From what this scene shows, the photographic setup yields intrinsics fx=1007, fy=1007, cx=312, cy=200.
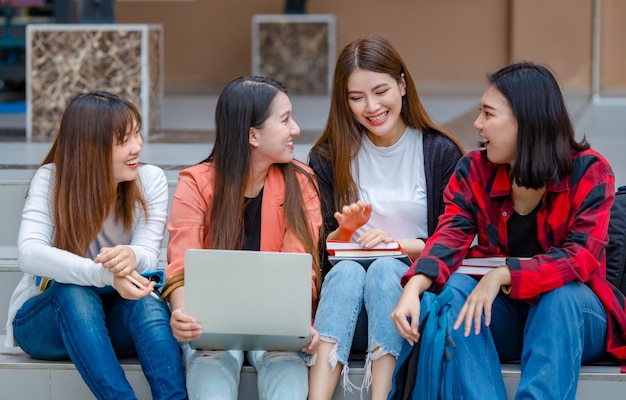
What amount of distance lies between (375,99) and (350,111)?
100mm

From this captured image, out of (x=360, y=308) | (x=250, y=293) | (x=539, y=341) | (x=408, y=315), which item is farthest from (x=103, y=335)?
(x=539, y=341)

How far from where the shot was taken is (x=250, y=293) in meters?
2.36

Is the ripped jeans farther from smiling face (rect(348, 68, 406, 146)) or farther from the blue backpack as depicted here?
smiling face (rect(348, 68, 406, 146))

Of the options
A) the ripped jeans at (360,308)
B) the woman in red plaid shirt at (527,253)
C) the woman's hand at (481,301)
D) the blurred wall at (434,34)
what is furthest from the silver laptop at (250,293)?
the blurred wall at (434,34)

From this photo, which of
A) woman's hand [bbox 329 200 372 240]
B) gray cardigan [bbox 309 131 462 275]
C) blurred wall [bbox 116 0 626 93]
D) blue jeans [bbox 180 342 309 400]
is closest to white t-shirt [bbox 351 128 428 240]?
gray cardigan [bbox 309 131 462 275]

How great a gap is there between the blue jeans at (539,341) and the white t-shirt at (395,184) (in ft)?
1.26

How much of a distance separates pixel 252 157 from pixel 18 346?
825 mm

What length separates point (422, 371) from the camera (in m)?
2.36

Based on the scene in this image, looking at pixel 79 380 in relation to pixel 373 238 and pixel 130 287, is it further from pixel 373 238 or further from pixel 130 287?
pixel 373 238

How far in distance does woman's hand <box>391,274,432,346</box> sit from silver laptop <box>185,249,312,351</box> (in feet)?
A: 0.69

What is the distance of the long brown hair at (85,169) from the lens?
2621mm

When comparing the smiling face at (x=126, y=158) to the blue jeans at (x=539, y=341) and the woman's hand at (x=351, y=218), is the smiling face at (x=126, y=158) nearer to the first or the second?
the woman's hand at (x=351, y=218)

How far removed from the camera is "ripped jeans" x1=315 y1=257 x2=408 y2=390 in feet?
8.18

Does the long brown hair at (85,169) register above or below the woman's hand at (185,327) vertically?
above
